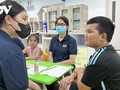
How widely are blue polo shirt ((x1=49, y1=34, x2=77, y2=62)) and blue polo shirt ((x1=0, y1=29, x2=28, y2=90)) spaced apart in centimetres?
133

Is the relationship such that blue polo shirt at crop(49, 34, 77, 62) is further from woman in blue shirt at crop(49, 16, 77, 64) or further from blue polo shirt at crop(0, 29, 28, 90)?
blue polo shirt at crop(0, 29, 28, 90)

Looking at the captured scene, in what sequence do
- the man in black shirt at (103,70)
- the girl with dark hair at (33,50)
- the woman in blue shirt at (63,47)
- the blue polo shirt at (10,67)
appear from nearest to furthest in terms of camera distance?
Answer: the blue polo shirt at (10,67)
the man in black shirt at (103,70)
the woman in blue shirt at (63,47)
the girl with dark hair at (33,50)

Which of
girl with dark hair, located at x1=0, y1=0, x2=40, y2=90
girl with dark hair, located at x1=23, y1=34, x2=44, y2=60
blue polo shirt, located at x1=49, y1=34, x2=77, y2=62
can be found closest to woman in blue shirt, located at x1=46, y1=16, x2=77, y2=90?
blue polo shirt, located at x1=49, y1=34, x2=77, y2=62

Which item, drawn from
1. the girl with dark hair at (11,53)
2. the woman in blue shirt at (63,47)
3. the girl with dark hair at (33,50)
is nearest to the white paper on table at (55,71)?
the woman in blue shirt at (63,47)

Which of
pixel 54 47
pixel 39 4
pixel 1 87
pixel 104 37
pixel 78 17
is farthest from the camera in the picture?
pixel 39 4

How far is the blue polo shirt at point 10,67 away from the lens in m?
0.94

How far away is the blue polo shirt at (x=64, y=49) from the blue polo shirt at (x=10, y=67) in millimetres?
1332

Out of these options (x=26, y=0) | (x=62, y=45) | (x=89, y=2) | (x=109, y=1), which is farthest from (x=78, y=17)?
(x=26, y=0)

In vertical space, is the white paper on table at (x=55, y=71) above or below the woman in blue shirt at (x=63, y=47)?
below

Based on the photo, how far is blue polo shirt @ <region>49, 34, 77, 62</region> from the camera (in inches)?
90.9

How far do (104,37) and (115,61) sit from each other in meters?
0.24

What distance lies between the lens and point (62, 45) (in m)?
A: 2.35

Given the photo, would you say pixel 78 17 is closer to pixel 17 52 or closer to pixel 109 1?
pixel 109 1

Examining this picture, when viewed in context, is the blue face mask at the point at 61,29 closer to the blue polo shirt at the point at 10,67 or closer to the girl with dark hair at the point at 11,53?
the girl with dark hair at the point at 11,53
